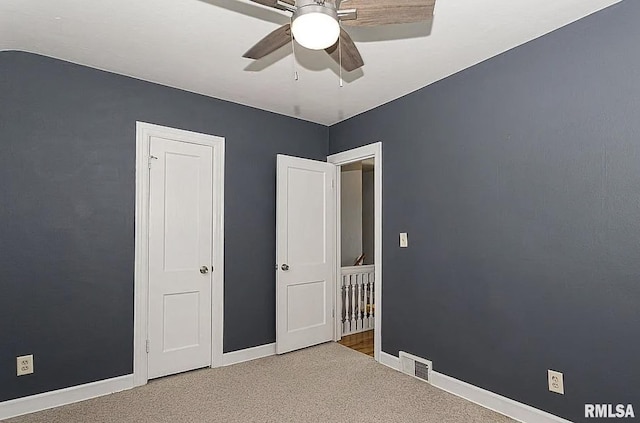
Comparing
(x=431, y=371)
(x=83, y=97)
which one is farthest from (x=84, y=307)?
(x=431, y=371)

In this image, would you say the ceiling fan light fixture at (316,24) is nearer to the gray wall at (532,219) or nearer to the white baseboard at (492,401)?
the gray wall at (532,219)

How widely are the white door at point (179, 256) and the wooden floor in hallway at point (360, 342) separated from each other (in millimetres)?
1562

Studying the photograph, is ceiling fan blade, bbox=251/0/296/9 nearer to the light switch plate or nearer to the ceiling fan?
the ceiling fan

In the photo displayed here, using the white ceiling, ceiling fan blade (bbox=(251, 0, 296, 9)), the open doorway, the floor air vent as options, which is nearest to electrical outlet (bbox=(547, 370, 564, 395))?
the floor air vent

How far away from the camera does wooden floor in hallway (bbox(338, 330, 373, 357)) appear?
4.05 meters

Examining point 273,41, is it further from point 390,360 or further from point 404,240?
point 390,360

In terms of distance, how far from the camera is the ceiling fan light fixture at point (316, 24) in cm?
144

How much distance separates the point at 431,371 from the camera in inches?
124

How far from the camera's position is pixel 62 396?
275cm

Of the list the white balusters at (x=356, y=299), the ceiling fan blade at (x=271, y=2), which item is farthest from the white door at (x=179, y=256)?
the ceiling fan blade at (x=271, y=2)

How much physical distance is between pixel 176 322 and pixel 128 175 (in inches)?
53.0

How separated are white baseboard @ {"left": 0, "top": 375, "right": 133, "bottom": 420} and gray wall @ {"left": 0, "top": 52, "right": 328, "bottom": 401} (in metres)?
0.06

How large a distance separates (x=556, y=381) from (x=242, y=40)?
9.93 feet

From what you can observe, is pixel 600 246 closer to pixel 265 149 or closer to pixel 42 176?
pixel 265 149
